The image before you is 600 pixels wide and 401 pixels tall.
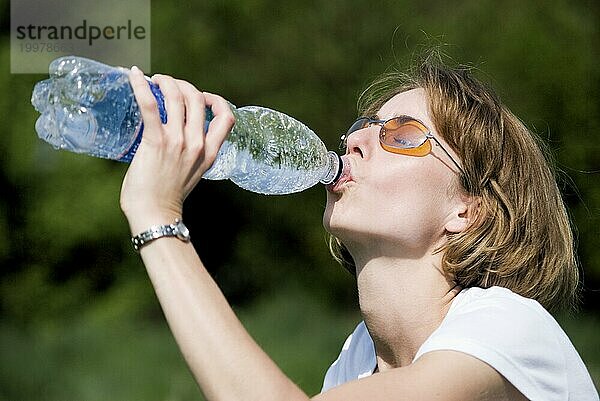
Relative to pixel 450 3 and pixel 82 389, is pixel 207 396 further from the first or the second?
pixel 450 3

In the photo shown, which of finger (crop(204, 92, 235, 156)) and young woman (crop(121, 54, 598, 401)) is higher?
finger (crop(204, 92, 235, 156))

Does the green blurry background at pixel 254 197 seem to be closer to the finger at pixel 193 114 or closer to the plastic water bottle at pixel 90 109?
the plastic water bottle at pixel 90 109

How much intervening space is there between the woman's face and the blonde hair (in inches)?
2.4

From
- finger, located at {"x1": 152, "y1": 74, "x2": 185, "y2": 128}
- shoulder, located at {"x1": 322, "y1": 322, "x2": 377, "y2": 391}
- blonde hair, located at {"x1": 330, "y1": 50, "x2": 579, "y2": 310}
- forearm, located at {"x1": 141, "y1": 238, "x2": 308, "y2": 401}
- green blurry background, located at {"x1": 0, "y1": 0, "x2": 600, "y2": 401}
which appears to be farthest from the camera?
green blurry background, located at {"x1": 0, "y1": 0, "x2": 600, "y2": 401}

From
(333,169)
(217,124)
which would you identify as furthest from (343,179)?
(217,124)

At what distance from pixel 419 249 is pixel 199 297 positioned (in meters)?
0.84

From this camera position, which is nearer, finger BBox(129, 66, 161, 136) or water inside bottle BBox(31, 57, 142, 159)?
finger BBox(129, 66, 161, 136)

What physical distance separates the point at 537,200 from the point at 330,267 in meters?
5.41

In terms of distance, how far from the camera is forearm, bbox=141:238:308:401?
75.5 inches

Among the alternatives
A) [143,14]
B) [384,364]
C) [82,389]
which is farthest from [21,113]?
[384,364]

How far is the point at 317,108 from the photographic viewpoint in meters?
7.95

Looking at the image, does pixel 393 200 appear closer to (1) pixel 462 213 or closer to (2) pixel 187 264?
(1) pixel 462 213

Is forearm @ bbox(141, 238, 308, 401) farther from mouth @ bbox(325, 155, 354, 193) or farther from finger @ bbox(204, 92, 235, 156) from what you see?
mouth @ bbox(325, 155, 354, 193)

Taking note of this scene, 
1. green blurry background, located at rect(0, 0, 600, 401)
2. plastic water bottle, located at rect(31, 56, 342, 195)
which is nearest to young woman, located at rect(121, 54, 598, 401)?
plastic water bottle, located at rect(31, 56, 342, 195)
